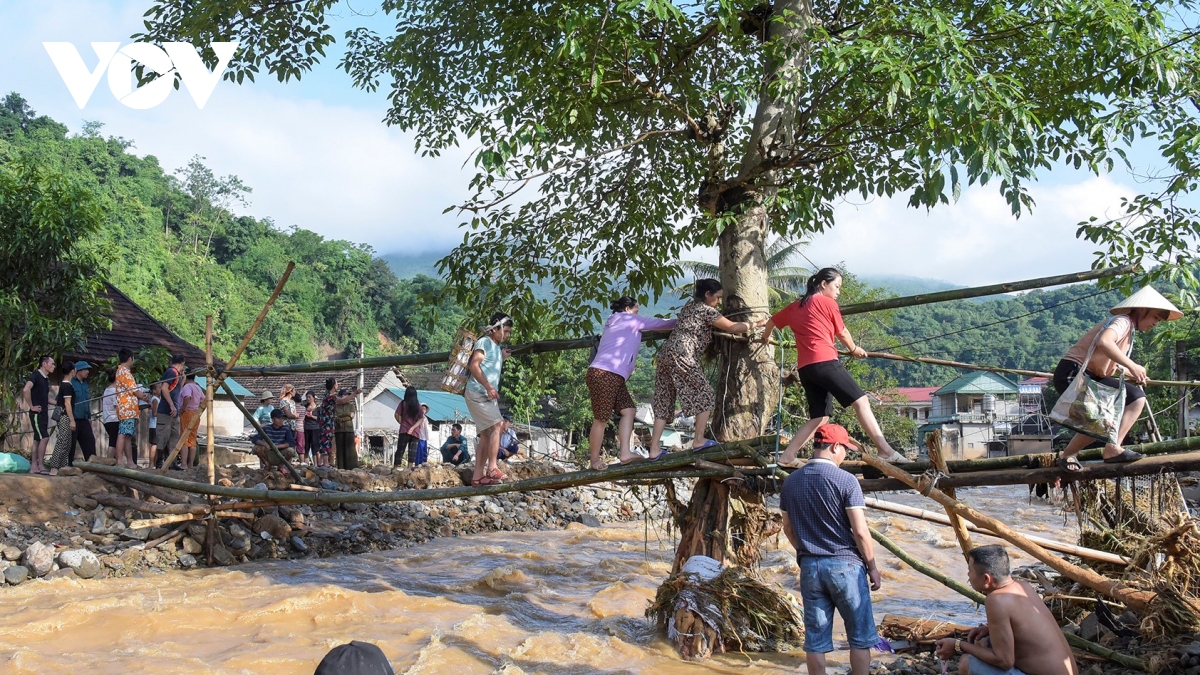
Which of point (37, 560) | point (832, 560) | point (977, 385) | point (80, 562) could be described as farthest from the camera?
point (977, 385)

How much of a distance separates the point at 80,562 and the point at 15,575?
22.9 inches

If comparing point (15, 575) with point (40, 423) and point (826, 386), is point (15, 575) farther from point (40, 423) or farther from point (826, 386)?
point (826, 386)

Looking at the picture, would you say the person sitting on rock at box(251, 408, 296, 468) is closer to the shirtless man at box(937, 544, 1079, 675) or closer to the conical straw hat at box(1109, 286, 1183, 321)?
the shirtless man at box(937, 544, 1079, 675)

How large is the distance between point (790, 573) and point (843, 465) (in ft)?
17.7

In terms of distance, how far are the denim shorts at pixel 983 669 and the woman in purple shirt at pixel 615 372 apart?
3013 mm

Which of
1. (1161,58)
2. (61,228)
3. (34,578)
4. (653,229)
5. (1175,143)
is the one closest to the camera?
(1161,58)

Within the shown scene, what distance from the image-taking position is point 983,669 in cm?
480

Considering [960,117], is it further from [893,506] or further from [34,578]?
[34,578]

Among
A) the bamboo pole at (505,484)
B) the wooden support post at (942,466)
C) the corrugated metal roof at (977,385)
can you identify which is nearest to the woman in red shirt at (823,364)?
the wooden support post at (942,466)

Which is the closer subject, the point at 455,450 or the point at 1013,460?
the point at 1013,460

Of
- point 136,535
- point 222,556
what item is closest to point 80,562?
point 136,535

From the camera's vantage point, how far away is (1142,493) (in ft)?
23.0

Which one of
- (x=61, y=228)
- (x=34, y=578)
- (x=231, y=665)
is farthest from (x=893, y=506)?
(x=61, y=228)

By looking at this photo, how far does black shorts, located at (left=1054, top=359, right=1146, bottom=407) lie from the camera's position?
5406 mm
